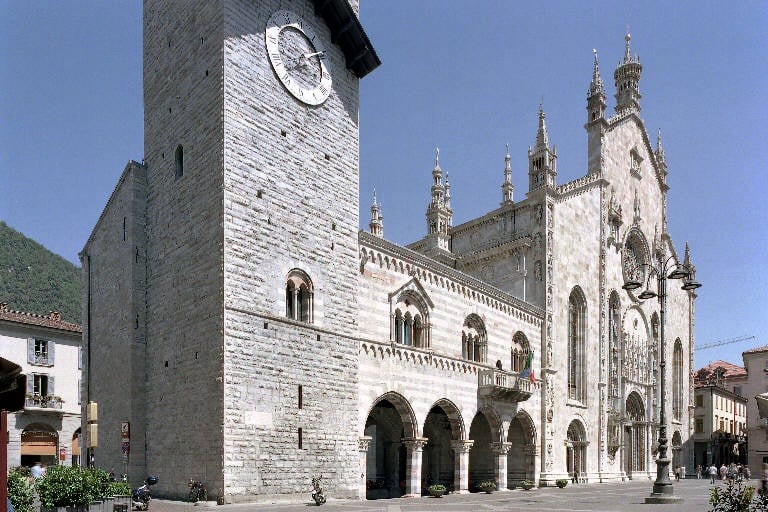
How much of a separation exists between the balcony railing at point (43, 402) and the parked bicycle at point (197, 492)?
24594 millimetres

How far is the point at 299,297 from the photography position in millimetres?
25578

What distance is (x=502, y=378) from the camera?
3456cm

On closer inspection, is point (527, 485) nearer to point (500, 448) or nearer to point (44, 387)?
point (500, 448)

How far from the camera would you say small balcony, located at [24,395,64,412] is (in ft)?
138

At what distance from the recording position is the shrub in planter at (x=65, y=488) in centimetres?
1709

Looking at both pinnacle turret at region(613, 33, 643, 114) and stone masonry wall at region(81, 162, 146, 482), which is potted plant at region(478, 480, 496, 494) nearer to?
stone masonry wall at region(81, 162, 146, 482)

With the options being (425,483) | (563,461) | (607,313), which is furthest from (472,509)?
(607,313)

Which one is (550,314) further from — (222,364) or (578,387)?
(222,364)

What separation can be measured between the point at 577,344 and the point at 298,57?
25.9 metres

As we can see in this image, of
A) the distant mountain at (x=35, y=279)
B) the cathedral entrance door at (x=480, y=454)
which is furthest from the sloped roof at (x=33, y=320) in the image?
the distant mountain at (x=35, y=279)

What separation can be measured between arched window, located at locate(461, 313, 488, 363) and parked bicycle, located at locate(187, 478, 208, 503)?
1535 cm

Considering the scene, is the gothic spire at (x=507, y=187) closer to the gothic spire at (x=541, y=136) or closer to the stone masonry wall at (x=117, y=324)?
the gothic spire at (x=541, y=136)

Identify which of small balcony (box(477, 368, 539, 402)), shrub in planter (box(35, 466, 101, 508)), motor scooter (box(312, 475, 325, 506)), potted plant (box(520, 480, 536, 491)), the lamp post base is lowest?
potted plant (box(520, 480, 536, 491))

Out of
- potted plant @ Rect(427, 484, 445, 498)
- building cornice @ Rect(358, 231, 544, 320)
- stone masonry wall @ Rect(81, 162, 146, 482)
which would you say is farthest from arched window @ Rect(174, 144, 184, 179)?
potted plant @ Rect(427, 484, 445, 498)
